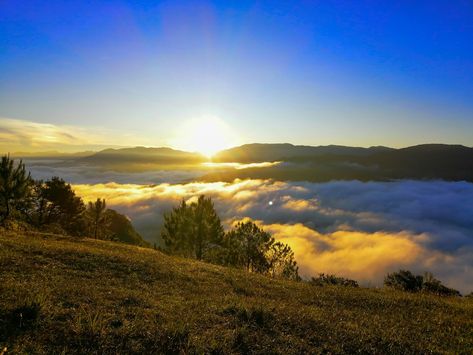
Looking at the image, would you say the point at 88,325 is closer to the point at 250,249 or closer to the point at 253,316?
the point at 253,316

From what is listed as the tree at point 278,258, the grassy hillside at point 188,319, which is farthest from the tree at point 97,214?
the grassy hillside at point 188,319

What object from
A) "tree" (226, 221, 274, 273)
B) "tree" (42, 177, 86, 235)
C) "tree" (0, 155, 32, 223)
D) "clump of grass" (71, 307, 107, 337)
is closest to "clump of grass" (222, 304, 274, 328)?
"clump of grass" (71, 307, 107, 337)

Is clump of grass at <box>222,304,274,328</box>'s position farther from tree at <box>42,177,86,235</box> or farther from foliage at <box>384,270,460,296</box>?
tree at <box>42,177,86,235</box>

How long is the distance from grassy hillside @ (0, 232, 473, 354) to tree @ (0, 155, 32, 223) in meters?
29.7

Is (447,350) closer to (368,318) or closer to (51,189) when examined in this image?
(368,318)

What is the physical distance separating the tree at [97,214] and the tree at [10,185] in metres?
20.7

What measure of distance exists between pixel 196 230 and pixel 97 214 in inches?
746

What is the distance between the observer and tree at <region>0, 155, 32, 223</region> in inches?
1722

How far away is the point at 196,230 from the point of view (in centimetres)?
6222

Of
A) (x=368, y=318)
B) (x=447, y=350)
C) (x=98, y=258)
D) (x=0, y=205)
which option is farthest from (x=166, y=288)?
(x=0, y=205)

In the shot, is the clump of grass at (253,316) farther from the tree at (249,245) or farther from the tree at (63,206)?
the tree at (249,245)

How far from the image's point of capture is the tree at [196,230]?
2452 inches

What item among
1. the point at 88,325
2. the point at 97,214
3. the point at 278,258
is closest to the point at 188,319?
the point at 88,325

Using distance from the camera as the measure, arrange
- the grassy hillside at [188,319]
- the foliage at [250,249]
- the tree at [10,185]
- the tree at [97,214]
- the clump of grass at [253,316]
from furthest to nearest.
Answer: the foliage at [250,249] → the tree at [97,214] → the tree at [10,185] → the clump of grass at [253,316] → the grassy hillside at [188,319]
